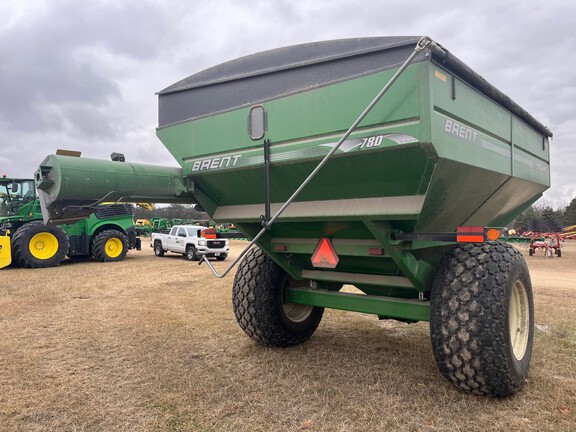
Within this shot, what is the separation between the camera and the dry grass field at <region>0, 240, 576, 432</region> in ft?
9.68

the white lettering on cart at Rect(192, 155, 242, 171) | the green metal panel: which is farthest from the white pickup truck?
the white lettering on cart at Rect(192, 155, 242, 171)

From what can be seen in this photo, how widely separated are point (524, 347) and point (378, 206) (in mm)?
1784

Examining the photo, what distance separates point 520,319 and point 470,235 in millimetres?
1251

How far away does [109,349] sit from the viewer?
461 centimetres

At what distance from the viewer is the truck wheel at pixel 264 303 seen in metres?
4.38

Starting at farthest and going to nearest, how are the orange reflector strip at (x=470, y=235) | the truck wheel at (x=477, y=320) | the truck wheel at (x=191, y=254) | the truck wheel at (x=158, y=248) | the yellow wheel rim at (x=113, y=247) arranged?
1. the truck wheel at (x=158, y=248)
2. the truck wheel at (x=191, y=254)
3. the yellow wheel rim at (x=113, y=247)
4. the truck wheel at (x=477, y=320)
5. the orange reflector strip at (x=470, y=235)

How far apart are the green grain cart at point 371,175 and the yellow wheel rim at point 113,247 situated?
38.4 ft

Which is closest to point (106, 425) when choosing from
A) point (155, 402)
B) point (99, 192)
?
point (155, 402)

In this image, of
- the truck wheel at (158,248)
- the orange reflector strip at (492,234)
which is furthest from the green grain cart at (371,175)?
the truck wheel at (158,248)

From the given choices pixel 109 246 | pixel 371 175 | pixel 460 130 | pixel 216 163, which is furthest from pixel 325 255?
pixel 109 246

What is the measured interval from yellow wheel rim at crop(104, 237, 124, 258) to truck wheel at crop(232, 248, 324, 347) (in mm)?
11219

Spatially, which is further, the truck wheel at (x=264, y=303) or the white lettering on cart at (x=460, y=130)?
the truck wheel at (x=264, y=303)

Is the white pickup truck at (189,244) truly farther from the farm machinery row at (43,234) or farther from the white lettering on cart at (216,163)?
the white lettering on cart at (216,163)

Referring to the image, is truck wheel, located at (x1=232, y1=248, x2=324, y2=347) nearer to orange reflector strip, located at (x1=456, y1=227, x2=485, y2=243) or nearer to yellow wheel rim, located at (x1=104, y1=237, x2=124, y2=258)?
orange reflector strip, located at (x1=456, y1=227, x2=485, y2=243)
